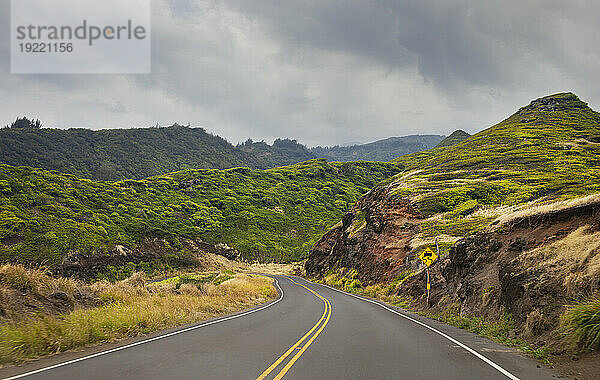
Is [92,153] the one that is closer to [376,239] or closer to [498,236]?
[376,239]

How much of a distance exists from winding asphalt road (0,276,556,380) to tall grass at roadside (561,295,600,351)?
3.93 feet

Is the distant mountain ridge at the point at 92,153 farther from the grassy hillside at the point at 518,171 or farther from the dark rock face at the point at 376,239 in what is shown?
the grassy hillside at the point at 518,171

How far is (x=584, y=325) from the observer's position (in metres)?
7.91

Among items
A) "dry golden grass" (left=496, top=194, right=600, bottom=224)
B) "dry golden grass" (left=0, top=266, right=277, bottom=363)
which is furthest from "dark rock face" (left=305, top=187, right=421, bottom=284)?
"dry golden grass" (left=0, top=266, right=277, bottom=363)

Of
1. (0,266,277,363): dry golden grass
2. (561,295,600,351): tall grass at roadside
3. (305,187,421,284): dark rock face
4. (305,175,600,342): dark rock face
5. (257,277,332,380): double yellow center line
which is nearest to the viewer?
(257,277,332,380): double yellow center line

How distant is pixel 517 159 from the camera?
170 feet

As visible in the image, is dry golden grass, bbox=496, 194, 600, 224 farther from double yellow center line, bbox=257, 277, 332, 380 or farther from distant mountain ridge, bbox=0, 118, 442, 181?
distant mountain ridge, bbox=0, 118, 442, 181

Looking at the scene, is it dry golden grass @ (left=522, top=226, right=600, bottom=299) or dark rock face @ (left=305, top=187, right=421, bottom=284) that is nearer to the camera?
dry golden grass @ (left=522, top=226, right=600, bottom=299)

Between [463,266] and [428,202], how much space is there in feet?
67.9

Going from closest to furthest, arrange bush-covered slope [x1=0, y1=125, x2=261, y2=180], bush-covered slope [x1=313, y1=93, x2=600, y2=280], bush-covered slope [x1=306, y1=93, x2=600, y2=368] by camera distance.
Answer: bush-covered slope [x1=306, y1=93, x2=600, y2=368], bush-covered slope [x1=313, y1=93, x2=600, y2=280], bush-covered slope [x1=0, y1=125, x2=261, y2=180]

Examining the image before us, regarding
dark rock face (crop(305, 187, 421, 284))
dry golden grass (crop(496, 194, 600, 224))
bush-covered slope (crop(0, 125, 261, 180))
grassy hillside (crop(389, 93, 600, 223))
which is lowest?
dark rock face (crop(305, 187, 421, 284))

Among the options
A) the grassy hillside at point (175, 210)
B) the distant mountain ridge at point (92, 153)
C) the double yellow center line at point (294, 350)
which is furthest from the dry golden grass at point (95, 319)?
the distant mountain ridge at point (92, 153)

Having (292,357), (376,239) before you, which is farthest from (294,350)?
(376,239)

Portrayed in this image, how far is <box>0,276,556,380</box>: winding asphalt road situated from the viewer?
684 centimetres
